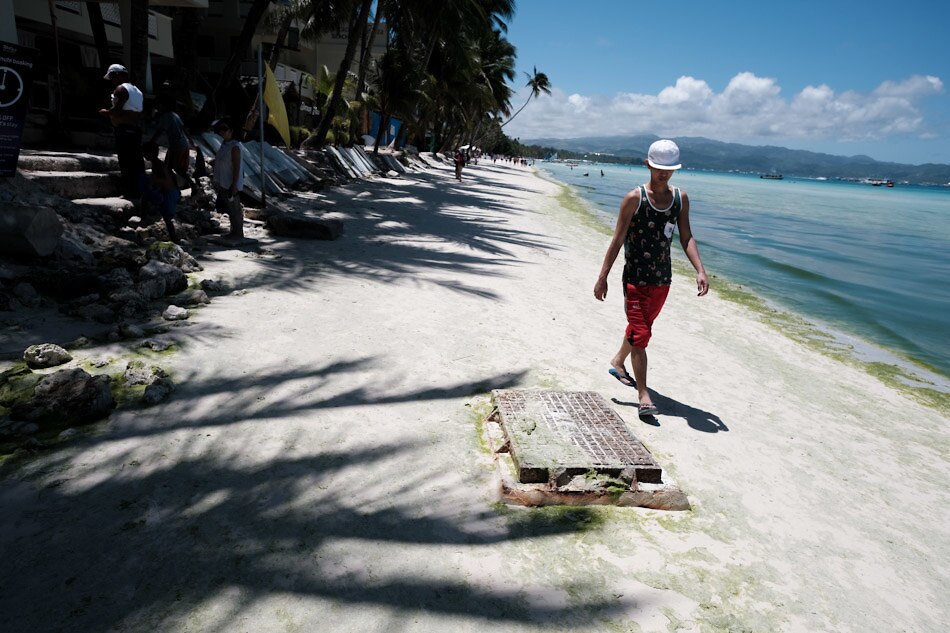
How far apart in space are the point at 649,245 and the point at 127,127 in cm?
649

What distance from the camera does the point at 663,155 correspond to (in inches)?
147

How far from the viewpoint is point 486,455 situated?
10.6 ft

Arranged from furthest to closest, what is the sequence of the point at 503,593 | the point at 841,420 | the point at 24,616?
the point at 841,420
the point at 503,593
the point at 24,616

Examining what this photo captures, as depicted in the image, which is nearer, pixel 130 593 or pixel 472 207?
pixel 130 593

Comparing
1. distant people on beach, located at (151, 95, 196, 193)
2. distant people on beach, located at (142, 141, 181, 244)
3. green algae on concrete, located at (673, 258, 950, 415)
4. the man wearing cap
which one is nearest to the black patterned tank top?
green algae on concrete, located at (673, 258, 950, 415)

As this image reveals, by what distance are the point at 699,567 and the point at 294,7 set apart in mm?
21920

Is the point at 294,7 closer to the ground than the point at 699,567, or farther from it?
farther from it

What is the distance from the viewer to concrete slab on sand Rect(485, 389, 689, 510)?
113 inches

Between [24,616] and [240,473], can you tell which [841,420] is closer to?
[240,473]

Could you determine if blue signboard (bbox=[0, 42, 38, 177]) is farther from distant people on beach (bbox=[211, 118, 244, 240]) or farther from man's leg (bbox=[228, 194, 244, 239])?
man's leg (bbox=[228, 194, 244, 239])

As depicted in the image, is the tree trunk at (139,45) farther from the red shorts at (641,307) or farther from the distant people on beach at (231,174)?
the red shorts at (641,307)

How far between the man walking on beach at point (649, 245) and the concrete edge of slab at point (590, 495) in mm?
1050

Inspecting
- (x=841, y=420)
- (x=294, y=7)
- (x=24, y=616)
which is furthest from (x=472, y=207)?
(x=24, y=616)

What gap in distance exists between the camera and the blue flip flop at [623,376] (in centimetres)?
463
